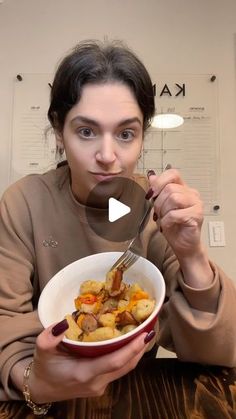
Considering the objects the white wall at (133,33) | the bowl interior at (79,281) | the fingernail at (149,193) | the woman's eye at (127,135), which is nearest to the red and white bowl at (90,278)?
the bowl interior at (79,281)

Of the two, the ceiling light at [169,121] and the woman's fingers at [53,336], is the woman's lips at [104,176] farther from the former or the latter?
the ceiling light at [169,121]

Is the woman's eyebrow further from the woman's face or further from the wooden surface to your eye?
the wooden surface

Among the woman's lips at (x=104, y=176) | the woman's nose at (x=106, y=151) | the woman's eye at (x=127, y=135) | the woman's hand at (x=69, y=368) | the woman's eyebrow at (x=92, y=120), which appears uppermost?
the woman's eyebrow at (x=92, y=120)

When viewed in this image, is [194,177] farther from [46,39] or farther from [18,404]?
[18,404]

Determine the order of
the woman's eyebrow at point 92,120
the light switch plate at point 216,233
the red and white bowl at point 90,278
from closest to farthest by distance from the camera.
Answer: the red and white bowl at point 90,278 < the woman's eyebrow at point 92,120 < the light switch plate at point 216,233

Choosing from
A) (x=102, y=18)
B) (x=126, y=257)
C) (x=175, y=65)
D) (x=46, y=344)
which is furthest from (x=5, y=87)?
(x=46, y=344)

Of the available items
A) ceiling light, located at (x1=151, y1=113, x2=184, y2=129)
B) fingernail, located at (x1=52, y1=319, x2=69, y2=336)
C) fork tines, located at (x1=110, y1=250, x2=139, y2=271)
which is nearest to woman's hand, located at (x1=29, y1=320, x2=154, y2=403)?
fingernail, located at (x1=52, y1=319, x2=69, y2=336)

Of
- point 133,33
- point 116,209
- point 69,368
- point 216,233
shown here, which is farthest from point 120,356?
Answer: point 133,33
